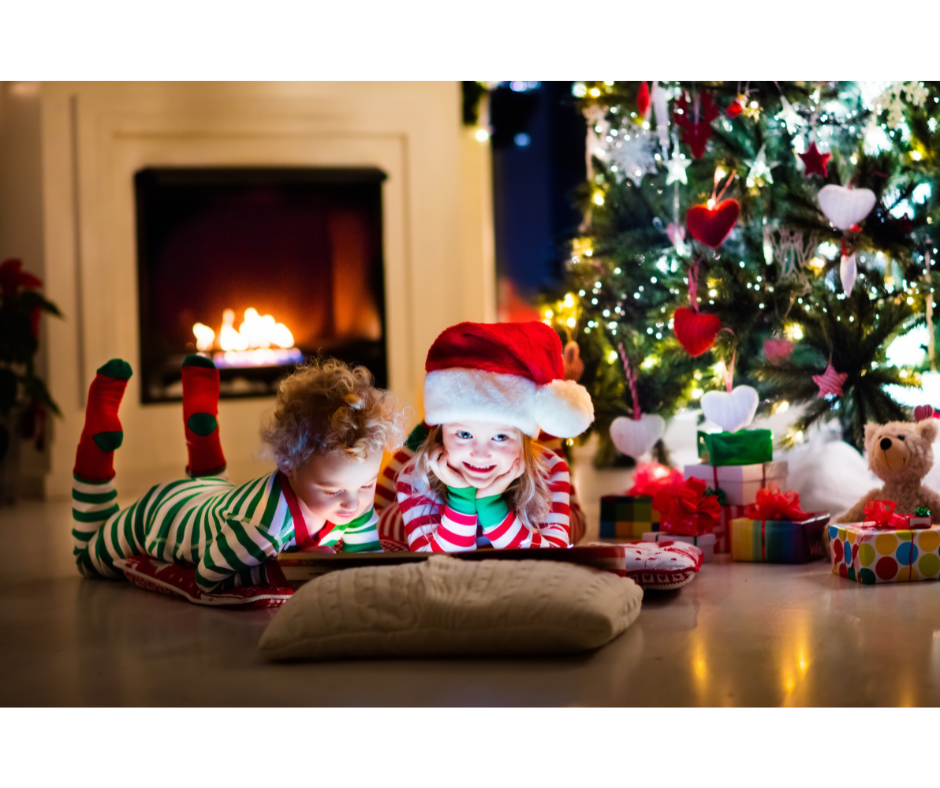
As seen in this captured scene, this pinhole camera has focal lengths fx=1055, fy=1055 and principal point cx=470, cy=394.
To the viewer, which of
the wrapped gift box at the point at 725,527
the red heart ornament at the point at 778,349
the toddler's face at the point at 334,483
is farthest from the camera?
the red heart ornament at the point at 778,349

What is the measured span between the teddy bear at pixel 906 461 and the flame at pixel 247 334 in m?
2.95

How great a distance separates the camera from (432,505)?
81.9 inches

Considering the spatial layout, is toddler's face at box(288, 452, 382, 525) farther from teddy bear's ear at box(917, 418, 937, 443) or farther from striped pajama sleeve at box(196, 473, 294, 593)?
teddy bear's ear at box(917, 418, 937, 443)

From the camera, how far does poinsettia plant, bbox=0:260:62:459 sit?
11.8 ft

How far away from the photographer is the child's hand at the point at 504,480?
202cm

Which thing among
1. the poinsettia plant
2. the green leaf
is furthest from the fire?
the green leaf

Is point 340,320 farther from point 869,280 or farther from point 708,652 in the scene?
point 708,652

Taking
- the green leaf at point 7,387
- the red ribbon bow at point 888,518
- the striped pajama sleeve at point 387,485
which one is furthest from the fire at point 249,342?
the red ribbon bow at point 888,518

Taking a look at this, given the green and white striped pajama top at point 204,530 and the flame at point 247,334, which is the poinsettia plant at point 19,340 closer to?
the flame at point 247,334

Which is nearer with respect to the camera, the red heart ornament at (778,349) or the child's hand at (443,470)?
the child's hand at (443,470)

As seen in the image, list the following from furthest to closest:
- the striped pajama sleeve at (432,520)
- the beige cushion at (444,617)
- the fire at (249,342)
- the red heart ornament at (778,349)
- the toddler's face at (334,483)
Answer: the fire at (249,342) → the red heart ornament at (778,349) → the striped pajama sleeve at (432,520) → the toddler's face at (334,483) → the beige cushion at (444,617)

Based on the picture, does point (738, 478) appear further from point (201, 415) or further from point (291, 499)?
point (201, 415)
